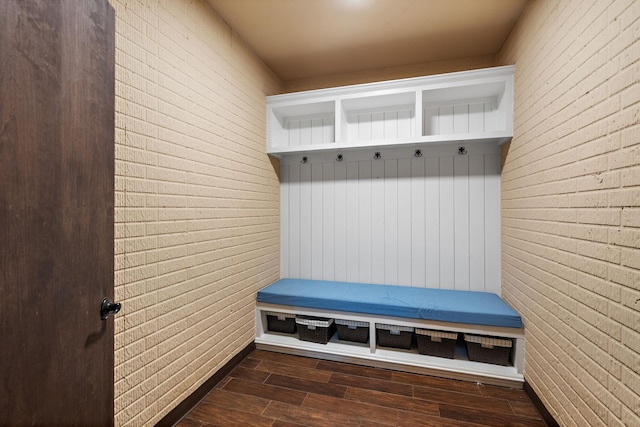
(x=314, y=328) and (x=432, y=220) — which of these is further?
(x=432, y=220)

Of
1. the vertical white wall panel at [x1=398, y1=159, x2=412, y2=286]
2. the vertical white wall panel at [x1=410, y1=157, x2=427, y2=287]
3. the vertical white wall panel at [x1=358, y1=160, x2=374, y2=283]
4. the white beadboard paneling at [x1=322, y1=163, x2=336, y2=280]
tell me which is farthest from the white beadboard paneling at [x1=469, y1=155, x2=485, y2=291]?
the white beadboard paneling at [x1=322, y1=163, x2=336, y2=280]

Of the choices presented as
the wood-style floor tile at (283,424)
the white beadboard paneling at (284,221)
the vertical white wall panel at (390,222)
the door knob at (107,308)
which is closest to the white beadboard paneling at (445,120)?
the vertical white wall panel at (390,222)

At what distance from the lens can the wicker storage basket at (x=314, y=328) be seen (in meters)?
2.45

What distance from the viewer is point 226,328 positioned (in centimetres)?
221

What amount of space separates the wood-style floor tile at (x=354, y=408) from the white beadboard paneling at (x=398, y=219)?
1.22 meters

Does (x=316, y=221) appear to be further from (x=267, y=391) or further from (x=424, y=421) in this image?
(x=424, y=421)

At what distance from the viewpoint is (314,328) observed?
2467 millimetres

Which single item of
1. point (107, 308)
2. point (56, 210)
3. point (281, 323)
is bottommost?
point (281, 323)

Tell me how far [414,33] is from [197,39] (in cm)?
171

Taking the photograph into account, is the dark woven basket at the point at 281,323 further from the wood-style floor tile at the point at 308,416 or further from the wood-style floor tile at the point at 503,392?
the wood-style floor tile at the point at 503,392

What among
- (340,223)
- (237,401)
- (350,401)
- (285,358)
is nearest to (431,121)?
(340,223)

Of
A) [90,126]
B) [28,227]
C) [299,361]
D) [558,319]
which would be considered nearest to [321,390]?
[299,361]

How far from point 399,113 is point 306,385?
2.60 m

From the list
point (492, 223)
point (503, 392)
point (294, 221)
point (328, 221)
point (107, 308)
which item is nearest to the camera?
point (107, 308)
